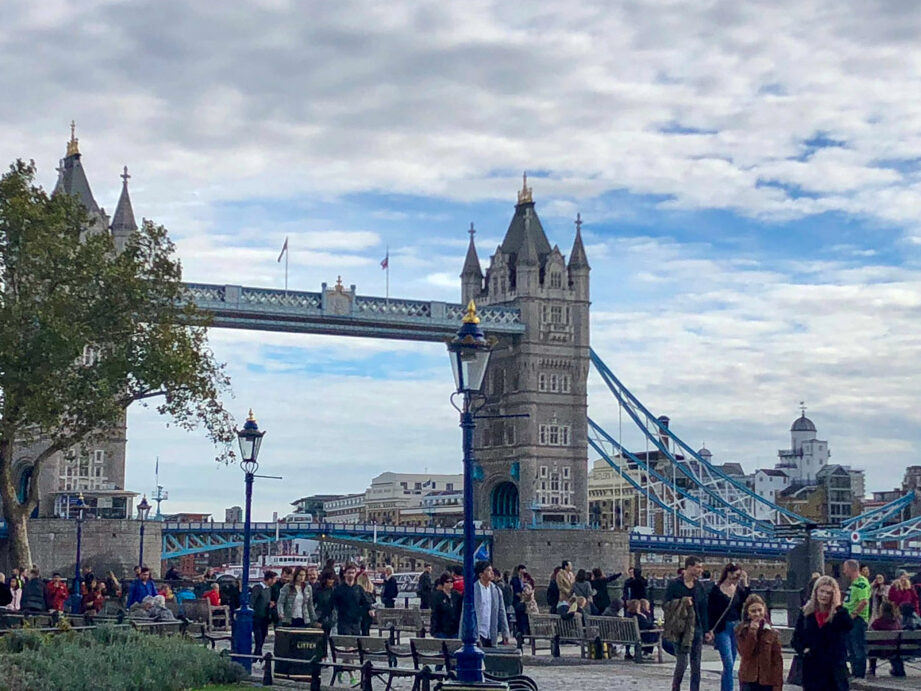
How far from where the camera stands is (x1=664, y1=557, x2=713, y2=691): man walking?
61.0 feet

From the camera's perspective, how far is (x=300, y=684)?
21469mm

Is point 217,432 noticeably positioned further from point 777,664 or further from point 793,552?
point 777,664

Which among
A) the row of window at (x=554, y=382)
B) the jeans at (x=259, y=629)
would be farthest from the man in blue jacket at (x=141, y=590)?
the row of window at (x=554, y=382)

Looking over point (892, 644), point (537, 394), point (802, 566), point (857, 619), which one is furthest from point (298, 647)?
point (537, 394)

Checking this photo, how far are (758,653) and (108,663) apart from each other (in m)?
7.90

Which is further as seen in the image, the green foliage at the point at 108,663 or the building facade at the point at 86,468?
the building facade at the point at 86,468

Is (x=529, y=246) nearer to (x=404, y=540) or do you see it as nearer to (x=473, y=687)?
(x=404, y=540)

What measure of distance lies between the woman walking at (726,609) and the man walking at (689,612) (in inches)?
15.2

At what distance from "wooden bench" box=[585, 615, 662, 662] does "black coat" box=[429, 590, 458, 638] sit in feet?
11.1

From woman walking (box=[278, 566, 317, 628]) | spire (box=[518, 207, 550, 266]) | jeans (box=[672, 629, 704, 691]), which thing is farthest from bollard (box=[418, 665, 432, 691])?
spire (box=[518, 207, 550, 266])

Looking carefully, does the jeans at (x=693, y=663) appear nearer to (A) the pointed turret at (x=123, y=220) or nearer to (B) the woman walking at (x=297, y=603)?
(B) the woman walking at (x=297, y=603)

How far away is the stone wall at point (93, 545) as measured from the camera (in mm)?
72750

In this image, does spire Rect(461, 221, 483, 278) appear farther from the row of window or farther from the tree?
the tree

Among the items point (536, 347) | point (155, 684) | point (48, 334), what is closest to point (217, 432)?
point (48, 334)
